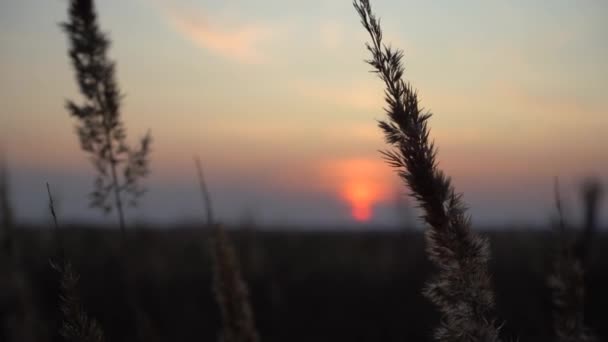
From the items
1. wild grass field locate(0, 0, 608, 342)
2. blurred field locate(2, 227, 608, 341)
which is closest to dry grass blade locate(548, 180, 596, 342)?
wild grass field locate(0, 0, 608, 342)

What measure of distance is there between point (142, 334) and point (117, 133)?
7.85 ft

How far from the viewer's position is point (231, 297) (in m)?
3.62

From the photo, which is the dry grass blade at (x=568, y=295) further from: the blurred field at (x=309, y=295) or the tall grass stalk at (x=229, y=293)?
the blurred field at (x=309, y=295)

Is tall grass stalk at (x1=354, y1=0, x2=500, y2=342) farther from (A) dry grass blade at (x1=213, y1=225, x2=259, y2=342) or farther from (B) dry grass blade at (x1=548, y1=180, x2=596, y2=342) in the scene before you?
(A) dry grass blade at (x1=213, y1=225, x2=259, y2=342)

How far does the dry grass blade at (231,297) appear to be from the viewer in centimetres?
357

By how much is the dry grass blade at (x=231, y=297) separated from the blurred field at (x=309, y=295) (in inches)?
284

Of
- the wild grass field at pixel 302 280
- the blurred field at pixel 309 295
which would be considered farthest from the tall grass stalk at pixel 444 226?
the blurred field at pixel 309 295

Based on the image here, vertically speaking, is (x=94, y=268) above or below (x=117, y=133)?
below

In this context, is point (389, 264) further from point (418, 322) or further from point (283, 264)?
point (418, 322)

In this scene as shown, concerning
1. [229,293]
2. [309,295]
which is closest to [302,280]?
[309,295]

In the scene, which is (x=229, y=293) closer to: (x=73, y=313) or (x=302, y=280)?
(x=73, y=313)

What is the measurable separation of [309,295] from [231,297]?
52.2ft

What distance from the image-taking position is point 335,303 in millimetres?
17969

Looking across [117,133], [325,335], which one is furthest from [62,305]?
[325,335]
